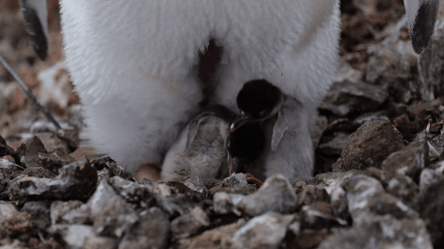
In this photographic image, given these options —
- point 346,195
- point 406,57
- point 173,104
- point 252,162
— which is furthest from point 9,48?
point 346,195

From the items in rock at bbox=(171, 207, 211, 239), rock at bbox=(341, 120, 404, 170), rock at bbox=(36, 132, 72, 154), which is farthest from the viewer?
rock at bbox=(36, 132, 72, 154)

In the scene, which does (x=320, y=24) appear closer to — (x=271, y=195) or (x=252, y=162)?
(x=252, y=162)

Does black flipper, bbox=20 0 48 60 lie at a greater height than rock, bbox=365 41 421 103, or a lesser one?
greater

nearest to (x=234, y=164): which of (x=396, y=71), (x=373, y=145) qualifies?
(x=373, y=145)

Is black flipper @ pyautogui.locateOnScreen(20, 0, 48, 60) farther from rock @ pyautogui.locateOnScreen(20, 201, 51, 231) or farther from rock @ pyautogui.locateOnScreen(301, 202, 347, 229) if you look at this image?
rock @ pyautogui.locateOnScreen(301, 202, 347, 229)

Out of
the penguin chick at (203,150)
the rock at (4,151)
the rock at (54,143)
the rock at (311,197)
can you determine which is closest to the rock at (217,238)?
the rock at (311,197)

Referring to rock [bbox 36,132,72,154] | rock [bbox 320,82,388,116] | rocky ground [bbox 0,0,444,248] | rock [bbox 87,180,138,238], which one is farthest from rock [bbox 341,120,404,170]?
rock [bbox 36,132,72,154]

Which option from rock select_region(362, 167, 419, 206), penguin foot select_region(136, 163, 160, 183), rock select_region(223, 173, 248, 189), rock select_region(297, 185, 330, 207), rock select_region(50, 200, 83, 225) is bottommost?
penguin foot select_region(136, 163, 160, 183)
